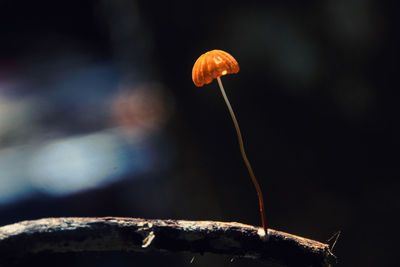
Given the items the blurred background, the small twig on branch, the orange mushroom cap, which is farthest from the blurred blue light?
the orange mushroom cap

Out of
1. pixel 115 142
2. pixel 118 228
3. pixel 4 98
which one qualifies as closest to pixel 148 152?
pixel 115 142

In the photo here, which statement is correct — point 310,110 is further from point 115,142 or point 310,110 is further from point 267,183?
point 115,142

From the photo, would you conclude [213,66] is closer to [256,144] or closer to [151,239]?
[151,239]

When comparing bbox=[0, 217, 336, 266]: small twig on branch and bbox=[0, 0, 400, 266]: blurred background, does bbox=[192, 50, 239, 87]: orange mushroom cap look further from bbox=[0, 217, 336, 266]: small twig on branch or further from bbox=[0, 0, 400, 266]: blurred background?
bbox=[0, 0, 400, 266]: blurred background

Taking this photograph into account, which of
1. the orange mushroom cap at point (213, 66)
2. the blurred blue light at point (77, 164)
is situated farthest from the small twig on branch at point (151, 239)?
the blurred blue light at point (77, 164)

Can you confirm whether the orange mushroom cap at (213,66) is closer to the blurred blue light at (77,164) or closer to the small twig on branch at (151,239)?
the small twig on branch at (151,239)
